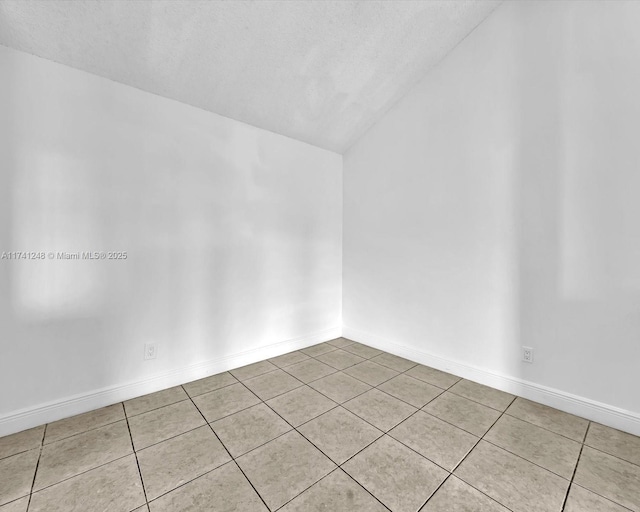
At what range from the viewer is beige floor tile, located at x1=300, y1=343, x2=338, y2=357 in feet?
10.2

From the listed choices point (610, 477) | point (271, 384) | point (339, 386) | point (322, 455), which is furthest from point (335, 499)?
point (610, 477)

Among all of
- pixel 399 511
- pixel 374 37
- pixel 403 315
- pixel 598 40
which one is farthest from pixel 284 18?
pixel 399 511

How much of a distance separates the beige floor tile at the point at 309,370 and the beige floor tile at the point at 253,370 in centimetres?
19

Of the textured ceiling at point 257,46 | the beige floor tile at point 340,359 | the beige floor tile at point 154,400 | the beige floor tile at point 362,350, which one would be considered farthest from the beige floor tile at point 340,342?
the textured ceiling at point 257,46

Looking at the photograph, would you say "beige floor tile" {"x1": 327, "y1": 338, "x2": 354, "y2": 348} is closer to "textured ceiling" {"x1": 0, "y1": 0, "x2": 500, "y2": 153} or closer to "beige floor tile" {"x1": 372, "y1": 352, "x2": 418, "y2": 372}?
"beige floor tile" {"x1": 372, "y1": 352, "x2": 418, "y2": 372}

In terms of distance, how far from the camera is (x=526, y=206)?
7.07ft

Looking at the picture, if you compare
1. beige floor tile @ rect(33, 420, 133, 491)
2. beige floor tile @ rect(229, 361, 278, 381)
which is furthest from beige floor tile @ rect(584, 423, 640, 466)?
beige floor tile @ rect(33, 420, 133, 491)

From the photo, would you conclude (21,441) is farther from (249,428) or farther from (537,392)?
(537,392)

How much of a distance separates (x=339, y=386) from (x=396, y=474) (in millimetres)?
956

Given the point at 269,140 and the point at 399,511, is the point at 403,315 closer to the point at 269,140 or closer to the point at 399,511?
the point at 399,511

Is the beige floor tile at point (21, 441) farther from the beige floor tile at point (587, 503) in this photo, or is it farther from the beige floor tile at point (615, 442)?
the beige floor tile at point (615, 442)

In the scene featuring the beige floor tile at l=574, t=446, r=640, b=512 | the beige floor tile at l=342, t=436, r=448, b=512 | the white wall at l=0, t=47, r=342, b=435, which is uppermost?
the white wall at l=0, t=47, r=342, b=435

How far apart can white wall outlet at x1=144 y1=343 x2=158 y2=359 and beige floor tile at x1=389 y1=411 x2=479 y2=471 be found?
5.94 feet

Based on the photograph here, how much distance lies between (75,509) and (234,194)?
2199 mm
